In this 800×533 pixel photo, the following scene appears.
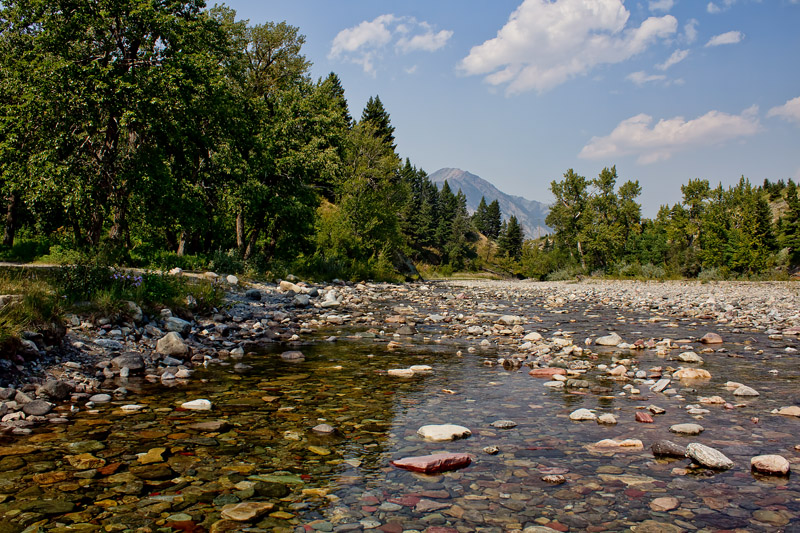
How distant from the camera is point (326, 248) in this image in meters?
36.7

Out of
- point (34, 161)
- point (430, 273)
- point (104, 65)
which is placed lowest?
point (430, 273)

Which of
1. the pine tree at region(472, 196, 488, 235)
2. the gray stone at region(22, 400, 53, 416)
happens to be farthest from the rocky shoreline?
the pine tree at region(472, 196, 488, 235)

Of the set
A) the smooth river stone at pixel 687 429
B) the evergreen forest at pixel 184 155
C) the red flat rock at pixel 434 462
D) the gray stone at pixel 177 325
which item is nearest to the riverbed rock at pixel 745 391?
the smooth river stone at pixel 687 429

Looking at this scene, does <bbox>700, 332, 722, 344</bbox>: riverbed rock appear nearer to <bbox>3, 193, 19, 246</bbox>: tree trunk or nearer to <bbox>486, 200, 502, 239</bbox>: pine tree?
<bbox>3, 193, 19, 246</bbox>: tree trunk

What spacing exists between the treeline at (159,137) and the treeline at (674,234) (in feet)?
135

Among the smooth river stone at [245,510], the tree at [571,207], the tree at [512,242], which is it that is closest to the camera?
the smooth river stone at [245,510]

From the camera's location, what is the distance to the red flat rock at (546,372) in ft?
24.4

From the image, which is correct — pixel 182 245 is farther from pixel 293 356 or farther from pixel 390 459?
pixel 390 459

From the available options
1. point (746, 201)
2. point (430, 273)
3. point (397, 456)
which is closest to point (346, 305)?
point (397, 456)

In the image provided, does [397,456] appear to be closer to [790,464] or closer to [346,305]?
[790,464]

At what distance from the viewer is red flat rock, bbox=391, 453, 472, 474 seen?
3.89m

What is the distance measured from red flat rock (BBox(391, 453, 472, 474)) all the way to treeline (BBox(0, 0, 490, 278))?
937 centimetres

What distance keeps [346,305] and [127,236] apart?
1288 centimetres

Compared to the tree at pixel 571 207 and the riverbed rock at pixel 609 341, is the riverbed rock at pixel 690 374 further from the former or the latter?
the tree at pixel 571 207
